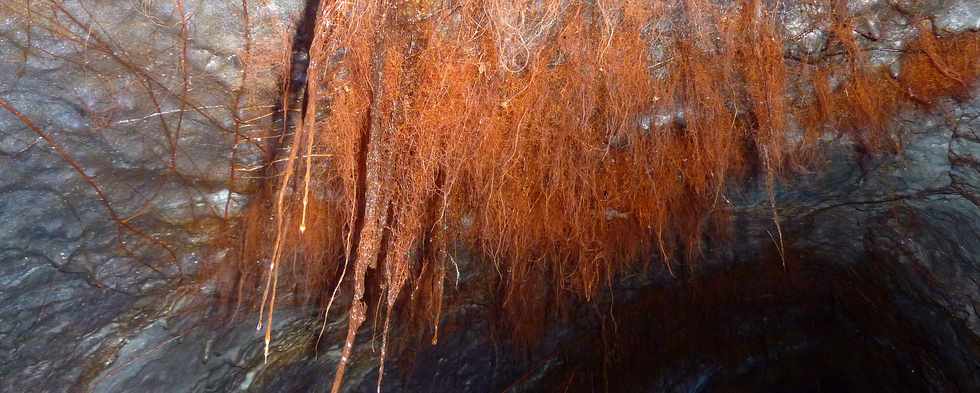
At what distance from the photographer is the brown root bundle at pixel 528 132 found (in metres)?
2.00

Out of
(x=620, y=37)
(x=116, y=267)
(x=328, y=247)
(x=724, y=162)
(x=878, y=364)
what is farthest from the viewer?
(x=878, y=364)

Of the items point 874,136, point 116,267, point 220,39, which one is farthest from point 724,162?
point 116,267

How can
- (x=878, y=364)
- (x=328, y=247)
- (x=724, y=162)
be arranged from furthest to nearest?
(x=878, y=364)
(x=724, y=162)
(x=328, y=247)

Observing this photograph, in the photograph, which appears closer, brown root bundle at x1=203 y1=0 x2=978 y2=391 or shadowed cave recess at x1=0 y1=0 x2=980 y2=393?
shadowed cave recess at x1=0 y1=0 x2=980 y2=393

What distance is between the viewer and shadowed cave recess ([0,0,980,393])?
5.98 feet

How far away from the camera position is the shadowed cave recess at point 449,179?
1823 mm

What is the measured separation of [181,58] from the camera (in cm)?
193

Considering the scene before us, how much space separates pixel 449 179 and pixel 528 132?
337mm

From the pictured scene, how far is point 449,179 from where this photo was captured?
83.1 inches

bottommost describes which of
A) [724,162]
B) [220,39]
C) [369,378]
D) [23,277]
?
[369,378]

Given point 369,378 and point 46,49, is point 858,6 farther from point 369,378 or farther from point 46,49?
point 46,49

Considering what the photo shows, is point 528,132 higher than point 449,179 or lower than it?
higher

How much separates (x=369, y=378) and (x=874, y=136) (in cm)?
230

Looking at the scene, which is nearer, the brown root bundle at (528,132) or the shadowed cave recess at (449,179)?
the shadowed cave recess at (449,179)
